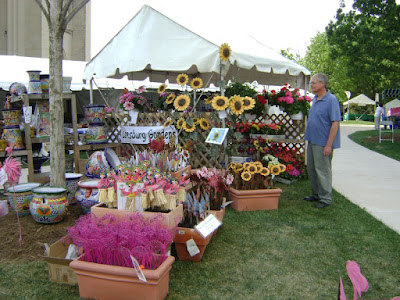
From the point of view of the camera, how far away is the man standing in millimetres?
4828

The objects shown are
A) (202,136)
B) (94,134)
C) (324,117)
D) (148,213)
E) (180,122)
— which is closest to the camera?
(148,213)

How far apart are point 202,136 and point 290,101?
174 cm

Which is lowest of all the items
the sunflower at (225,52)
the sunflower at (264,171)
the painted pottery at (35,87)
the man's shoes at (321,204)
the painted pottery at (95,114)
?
the man's shoes at (321,204)

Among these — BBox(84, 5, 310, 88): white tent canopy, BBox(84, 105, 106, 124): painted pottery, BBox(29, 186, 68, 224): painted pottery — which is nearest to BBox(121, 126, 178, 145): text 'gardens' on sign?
BBox(84, 105, 106, 124): painted pottery

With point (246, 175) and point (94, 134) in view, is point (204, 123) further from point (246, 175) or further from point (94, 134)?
point (94, 134)

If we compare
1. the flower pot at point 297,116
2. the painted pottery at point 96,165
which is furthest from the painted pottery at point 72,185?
the flower pot at point 297,116

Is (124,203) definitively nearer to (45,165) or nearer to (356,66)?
(45,165)

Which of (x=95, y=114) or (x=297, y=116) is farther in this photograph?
(x=297, y=116)

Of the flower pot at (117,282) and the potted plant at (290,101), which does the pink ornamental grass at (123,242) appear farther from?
the potted plant at (290,101)

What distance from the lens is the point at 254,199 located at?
495cm

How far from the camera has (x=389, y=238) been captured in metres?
3.93

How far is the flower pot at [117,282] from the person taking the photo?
2445 mm

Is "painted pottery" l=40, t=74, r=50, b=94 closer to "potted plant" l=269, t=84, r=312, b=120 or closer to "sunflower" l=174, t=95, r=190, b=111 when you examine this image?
"sunflower" l=174, t=95, r=190, b=111

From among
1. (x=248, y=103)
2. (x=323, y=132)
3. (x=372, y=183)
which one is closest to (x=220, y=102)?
(x=248, y=103)
